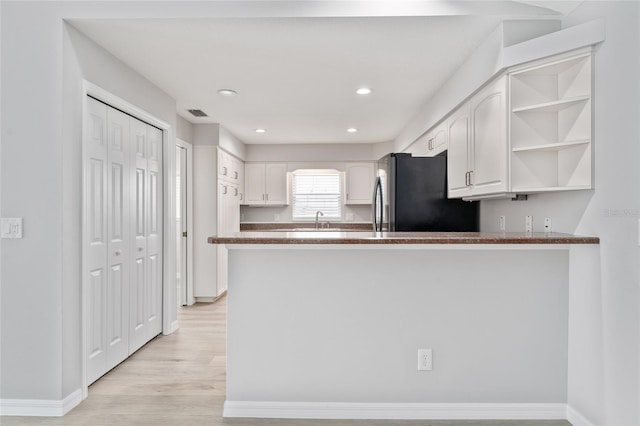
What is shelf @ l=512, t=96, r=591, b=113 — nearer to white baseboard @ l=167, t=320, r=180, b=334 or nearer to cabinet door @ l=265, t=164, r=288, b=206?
white baseboard @ l=167, t=320, r=180, b=334

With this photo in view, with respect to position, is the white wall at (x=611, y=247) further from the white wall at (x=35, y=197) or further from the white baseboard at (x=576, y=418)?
the white wall at (x=35, y=197)

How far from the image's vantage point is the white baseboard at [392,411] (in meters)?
2.27

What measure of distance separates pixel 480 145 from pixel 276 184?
436 cm

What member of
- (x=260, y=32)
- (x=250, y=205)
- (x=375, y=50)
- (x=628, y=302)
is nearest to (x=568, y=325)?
(x=628, y=302)

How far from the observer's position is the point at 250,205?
22.1 feet

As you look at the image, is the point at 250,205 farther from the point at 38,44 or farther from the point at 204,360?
the point at 38,44

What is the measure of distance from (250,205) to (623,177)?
18.1ft

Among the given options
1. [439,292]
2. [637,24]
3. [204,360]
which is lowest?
[204,360]

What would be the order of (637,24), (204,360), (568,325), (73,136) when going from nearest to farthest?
(637,24) → (568,325) → (73,136) → (204,360)

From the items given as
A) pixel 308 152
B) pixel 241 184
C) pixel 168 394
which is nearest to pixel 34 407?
pixel 168 394

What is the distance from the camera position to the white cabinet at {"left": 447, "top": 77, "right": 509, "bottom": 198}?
244 cm

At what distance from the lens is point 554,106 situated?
2.22 meters

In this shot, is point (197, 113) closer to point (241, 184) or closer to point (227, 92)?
point (227, 92)

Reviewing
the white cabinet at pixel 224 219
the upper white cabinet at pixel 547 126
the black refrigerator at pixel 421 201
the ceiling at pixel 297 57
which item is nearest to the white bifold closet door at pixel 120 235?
the ceiling at pixel 297 57
